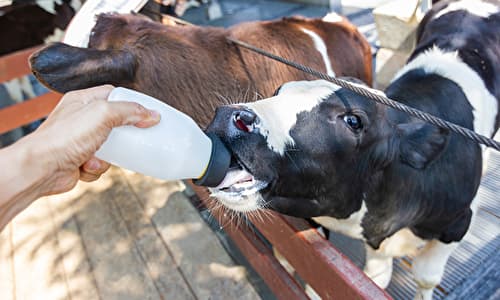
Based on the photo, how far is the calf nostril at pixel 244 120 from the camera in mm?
1082

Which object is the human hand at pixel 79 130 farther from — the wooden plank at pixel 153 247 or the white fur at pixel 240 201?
the wooden plank at pixel 153 247

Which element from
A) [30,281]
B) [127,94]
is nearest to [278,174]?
[127,94]

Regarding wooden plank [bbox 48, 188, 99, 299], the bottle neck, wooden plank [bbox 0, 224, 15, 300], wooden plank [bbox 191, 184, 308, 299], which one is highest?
the bottle neck

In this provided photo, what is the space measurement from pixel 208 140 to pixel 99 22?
60.7 inches

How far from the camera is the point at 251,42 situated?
2.28m

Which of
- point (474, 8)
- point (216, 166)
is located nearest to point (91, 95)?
point (216, 166)

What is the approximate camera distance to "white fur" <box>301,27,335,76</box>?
7.94 feet

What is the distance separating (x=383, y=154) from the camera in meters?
1.40

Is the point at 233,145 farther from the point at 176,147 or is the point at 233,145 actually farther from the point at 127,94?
the point at 127,94

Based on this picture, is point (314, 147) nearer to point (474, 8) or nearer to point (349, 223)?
point (349, 223)

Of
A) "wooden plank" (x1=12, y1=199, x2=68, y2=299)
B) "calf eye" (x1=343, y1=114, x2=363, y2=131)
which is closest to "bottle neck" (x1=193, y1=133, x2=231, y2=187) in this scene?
"calf eye" (x1=343, y1=114, x2=363, y2=131)

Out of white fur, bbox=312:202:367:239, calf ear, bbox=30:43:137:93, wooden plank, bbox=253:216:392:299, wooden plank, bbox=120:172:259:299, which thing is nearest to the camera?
wooden plank, bbox=253:216:392:299

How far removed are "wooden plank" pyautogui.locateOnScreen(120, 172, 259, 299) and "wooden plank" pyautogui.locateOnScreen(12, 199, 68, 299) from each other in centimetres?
62

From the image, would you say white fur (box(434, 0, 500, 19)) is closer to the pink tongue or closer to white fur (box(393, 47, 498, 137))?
white fur (box(393, 47, 498, 137))
